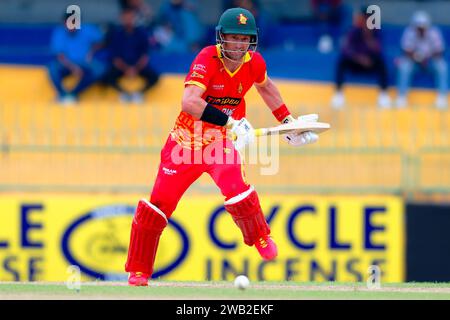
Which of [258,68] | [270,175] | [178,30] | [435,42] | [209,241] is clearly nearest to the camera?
[258,68]

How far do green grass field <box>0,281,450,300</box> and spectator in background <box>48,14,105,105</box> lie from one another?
7.29m

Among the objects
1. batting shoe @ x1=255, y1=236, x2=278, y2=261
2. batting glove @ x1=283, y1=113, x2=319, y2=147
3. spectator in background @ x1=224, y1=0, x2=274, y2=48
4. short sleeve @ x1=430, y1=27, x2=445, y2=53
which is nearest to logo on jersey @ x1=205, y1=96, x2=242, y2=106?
batting glove @ x1=283, y1=113, x2=319, y2=147

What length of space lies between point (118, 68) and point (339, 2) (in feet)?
11.8

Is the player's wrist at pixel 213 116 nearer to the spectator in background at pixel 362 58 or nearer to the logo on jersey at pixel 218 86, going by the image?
the logo on jersey at pixel 218 86

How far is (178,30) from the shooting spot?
1828cm

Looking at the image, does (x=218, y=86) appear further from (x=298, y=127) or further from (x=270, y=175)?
(x=270, y=175)

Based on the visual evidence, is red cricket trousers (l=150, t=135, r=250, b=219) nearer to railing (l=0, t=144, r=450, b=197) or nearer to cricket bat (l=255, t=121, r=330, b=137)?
cricket bat (l=255, t=121, r=330, b=137)

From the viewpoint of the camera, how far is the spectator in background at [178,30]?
1817 cm

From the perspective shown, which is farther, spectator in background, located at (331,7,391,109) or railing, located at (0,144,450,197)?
spectator in background, located at (331,7,391,109)

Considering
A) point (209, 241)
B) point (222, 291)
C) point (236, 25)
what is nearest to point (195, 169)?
point (222, 291)

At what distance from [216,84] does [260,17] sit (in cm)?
885

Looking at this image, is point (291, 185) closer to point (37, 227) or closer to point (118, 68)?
point (37, 227)

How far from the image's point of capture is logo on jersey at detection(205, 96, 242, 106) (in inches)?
372

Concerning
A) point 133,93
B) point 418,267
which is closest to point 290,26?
point 133,93
